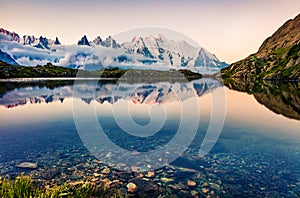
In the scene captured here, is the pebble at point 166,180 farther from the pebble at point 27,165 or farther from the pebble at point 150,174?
the pebble at point 27,165

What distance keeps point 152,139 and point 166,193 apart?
12.5 meters

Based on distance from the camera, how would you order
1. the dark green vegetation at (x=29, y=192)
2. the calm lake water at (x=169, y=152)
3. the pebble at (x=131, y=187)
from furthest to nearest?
the calm lake water at (x=169, y=152)
the pebble at (x=131, y=187)
the dark green vegetation at (x=29, y=192)

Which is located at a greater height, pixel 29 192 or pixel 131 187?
pixel 29 192

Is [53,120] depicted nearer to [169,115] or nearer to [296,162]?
[169,115]

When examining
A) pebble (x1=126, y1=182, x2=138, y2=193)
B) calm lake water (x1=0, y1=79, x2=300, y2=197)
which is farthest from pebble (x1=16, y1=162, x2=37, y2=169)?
pebble (x1=126, y1=182, x2=138, y2=193)

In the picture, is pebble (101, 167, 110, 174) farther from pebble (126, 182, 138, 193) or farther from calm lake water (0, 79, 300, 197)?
pebble (126, 182, 138, 193)

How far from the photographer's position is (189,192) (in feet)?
44.4

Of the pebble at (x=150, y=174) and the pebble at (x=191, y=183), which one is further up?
the pebble at (x=191, y=183)

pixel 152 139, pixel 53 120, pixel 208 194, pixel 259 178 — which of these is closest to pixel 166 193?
pixel 208 194

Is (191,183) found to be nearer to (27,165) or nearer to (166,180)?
(166,180)

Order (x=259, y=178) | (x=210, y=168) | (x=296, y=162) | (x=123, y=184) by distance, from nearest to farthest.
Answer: (x=123, y=184)
(x=259, y=178)
(x=210, y=168)
(x=296, y=162)

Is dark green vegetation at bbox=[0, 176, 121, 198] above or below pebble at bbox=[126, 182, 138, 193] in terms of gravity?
above

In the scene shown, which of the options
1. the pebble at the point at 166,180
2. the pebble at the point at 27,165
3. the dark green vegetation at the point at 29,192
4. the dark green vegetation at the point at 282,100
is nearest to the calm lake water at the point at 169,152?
the pebble at the point at 166,180

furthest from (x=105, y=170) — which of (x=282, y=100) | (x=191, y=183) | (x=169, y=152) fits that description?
(x=282, y=100)
